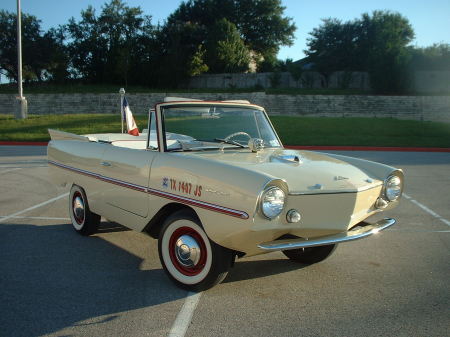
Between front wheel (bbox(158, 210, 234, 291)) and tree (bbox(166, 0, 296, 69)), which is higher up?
tree (bbox(166, 0, 296, 69))

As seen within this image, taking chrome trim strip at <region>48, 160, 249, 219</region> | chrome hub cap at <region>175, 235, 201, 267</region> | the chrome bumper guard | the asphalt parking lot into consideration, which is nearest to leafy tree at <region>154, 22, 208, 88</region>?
the asphalt parking lot

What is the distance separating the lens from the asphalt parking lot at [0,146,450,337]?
2.96m

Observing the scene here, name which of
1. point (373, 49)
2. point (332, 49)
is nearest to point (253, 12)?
point (332, 49)

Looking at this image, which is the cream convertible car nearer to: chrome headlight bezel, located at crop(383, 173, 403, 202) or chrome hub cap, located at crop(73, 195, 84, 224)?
chrome headlight bezel, located at crop(383, 173, 403, 202)

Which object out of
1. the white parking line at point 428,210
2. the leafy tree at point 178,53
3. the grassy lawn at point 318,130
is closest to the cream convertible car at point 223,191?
the white parking line at point 428,210

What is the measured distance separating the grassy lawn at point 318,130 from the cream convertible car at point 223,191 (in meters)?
14.9

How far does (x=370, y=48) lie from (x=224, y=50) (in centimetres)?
1845

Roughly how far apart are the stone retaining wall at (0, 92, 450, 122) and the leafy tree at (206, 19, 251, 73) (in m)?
16.0

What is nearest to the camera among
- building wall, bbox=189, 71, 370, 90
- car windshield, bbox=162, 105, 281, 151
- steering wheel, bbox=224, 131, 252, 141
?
car windshield, bbox=162, 105, 281, 151

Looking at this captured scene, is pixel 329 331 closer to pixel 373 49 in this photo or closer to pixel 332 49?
pixel 373 49

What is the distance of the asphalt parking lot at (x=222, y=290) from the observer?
296 centimetres

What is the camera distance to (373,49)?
52.2 metres

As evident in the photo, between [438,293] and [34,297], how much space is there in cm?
327

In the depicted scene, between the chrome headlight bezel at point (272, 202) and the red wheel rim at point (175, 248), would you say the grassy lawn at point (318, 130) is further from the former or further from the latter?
the chrome headlight bezel at point (272, 202)
